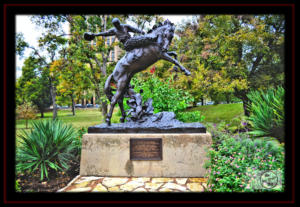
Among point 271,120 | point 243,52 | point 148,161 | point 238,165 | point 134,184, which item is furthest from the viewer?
point 243,52

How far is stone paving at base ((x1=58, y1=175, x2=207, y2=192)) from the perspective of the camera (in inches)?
117

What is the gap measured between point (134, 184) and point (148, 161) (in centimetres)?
53

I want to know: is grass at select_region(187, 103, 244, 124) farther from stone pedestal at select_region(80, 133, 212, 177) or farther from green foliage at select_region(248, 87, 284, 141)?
stone pedestal at select_region(80, 133, 212, 177)

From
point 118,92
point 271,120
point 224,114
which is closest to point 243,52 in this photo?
point 224,114

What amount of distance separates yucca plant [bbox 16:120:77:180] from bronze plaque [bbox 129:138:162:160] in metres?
1.50

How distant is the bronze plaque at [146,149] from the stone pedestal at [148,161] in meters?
0.06

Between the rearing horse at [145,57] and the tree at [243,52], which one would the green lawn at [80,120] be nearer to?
the rearing horse at [145,57]

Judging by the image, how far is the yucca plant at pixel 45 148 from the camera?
3498 mm

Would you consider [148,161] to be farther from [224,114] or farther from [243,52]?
[224,114]

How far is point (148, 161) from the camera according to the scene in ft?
11.5

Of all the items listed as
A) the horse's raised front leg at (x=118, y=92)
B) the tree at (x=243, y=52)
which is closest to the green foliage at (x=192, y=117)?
the tree at (x=243, y=52)

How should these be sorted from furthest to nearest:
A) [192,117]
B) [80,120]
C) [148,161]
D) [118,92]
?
[80,120]
[192,117]
[118,92]
[148,161]

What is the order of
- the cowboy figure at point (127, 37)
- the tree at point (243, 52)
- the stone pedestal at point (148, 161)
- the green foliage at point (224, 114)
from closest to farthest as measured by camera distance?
the stone pedestal at point (148, 161) → the cowboy figure at point (127, 37) → the tree at point (243, 52) → the green foliage at point (224, 114)

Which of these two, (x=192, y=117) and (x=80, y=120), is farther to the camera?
(x=80, y=120)
